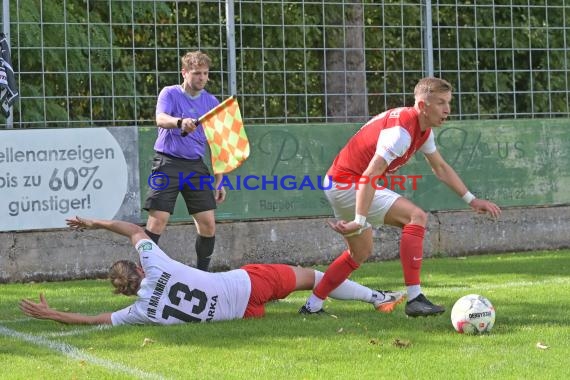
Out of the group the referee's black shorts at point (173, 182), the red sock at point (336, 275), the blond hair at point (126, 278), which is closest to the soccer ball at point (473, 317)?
the red sock at point (336, 275)

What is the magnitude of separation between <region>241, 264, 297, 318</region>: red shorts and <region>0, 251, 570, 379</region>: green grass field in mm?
117

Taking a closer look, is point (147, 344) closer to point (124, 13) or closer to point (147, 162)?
point (147, 162)

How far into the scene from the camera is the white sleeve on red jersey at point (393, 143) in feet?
25.4

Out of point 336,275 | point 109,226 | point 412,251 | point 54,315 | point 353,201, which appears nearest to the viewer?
point 54,315

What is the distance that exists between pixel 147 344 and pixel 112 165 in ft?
18.2

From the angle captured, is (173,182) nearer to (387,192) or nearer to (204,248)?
(204,248)

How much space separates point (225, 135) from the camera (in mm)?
10375

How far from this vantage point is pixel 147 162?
41.7 feet

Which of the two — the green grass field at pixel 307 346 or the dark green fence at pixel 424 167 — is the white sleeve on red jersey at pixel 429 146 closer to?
the green grass field at pixel 307 346

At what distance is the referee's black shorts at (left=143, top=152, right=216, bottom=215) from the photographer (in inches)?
392

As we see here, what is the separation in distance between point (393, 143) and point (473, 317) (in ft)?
4.24

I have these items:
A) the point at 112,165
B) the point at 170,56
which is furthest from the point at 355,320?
the point at 170,56

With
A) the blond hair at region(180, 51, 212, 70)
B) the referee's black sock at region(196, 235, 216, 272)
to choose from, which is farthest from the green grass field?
the blond hair at region(180, 51, 212, 70)

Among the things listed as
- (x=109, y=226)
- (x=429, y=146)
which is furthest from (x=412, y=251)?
(x=109, y=226)
